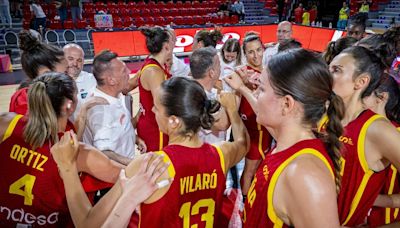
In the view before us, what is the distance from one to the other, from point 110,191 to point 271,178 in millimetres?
815

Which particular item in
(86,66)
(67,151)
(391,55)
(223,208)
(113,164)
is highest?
(391,55)

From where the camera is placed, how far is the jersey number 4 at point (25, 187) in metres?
2.00

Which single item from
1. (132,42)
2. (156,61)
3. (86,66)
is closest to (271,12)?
Result: (132,42)

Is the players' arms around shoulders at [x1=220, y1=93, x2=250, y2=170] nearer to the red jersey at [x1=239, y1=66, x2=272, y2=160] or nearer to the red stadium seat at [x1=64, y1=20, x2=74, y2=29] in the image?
the red jersey at [x1=239, y1=66, x2=272, y2=160]

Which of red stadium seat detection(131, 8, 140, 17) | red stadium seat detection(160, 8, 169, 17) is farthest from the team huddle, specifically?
red stadium seat detection(160, 8, 169, 17)

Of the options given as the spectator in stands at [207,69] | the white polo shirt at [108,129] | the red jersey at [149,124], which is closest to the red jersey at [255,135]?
the spectator in stands at [207,69]

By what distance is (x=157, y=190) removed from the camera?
173 centimetres

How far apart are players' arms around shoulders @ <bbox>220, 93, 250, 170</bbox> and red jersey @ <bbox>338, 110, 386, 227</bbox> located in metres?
0.58

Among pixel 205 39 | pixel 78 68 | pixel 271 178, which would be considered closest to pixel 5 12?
pixel 205 39

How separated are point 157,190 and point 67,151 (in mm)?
527

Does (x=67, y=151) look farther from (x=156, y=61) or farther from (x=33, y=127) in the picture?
(x=156, y=61)

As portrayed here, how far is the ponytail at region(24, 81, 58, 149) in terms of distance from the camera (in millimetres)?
1949

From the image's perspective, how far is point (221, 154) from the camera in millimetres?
2004

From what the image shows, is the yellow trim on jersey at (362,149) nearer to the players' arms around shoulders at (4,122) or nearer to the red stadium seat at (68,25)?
the players' arms around shoulders at (4,122)
